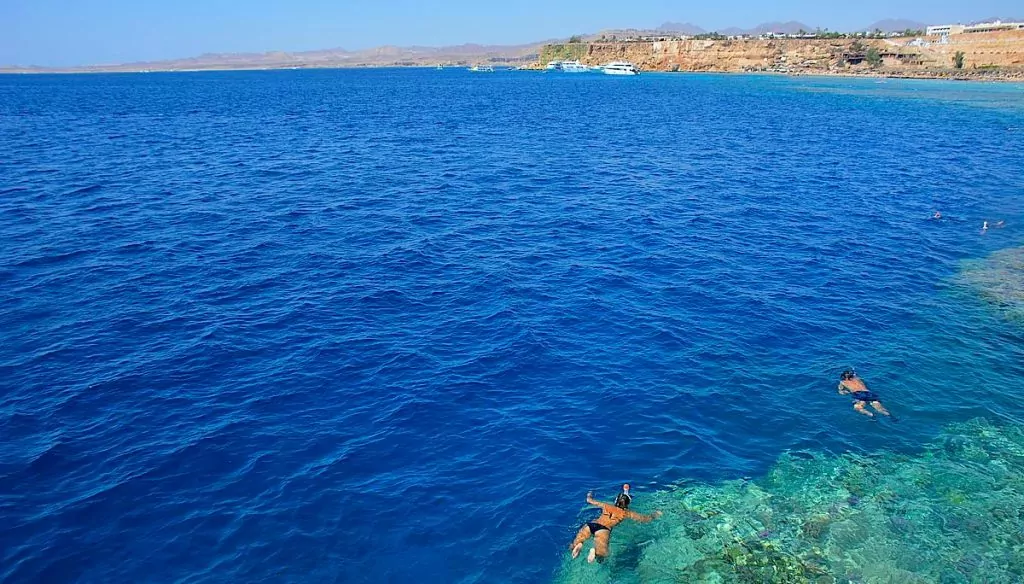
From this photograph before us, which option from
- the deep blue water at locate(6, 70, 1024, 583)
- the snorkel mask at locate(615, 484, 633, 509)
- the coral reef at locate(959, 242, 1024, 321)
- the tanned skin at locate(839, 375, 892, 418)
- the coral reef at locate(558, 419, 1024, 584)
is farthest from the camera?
the coral reef at locate(959, 242, 1024, 321)

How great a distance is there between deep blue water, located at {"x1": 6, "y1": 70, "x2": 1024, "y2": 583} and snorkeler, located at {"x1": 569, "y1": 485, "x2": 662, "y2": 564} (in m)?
1.08

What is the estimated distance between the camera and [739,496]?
878 inches

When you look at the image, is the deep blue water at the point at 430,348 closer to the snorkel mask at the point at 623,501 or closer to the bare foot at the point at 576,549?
the bare foot at the point at 576,549

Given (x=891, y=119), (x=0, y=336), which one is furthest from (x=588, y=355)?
(x=891, y=119)

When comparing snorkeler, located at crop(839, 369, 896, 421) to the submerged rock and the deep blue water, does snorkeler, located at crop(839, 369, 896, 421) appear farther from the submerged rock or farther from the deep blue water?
the submerged rock

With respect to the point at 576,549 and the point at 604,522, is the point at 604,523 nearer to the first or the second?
the point at 604,522

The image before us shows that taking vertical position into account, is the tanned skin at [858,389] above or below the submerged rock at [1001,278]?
below

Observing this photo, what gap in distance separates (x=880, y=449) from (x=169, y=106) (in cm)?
16054

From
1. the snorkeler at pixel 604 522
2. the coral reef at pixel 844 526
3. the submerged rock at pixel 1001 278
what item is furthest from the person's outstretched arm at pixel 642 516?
the submerged rock at pixel 1001 278

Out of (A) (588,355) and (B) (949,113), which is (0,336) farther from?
(B) (949,113)

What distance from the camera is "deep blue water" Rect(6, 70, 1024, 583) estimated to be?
21016 mm

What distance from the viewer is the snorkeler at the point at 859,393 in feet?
89.2

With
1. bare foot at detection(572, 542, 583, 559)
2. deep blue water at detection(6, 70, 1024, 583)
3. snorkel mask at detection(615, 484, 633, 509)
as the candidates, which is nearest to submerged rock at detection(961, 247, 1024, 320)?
deep blue water at detection(6, 70, 1024, 583)

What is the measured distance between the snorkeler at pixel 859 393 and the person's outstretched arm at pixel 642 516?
12.4m
